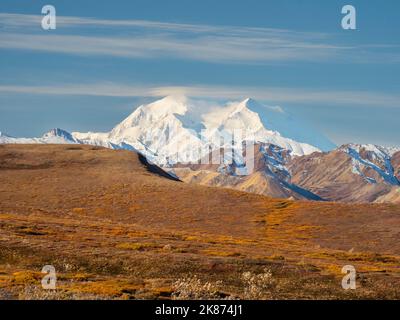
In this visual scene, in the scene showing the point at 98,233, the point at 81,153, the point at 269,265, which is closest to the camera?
the point at 269,265

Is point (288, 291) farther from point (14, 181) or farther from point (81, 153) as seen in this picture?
point (81, 153)

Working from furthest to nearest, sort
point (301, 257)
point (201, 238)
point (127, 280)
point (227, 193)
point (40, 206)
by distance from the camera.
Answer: point (227, 193) → point (40, 206) → point (201, 238) → point (301, 257) → point (127, 280)

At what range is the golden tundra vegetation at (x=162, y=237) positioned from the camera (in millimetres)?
54812

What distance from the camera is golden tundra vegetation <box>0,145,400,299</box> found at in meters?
→ 54.8

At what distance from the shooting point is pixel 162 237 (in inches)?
3656

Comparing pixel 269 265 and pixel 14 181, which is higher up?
pixel 14 181

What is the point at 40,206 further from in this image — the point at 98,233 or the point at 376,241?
the point at 376,241

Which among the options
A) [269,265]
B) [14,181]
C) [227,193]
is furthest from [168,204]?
[269,265]

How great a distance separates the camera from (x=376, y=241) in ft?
372

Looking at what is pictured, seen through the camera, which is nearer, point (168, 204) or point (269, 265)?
point (269, 265)

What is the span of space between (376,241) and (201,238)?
1211 inches

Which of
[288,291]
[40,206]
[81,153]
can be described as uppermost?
[81,153]
